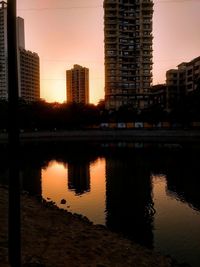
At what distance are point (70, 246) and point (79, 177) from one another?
102 ft

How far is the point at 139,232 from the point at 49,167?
120ft

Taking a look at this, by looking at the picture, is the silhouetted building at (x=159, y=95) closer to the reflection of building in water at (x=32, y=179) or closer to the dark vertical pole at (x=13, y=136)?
the reflection of building in water at (x=32, y=179)

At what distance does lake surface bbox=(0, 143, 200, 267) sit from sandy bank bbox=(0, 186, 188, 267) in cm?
274

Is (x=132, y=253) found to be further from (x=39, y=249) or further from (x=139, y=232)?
(x=139, y=232)

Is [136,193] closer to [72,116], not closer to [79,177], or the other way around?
[79,177]

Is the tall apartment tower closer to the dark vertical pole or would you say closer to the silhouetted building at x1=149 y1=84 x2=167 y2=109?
the silhouetted building at x1=149 y1=84 x2=167 y2=109

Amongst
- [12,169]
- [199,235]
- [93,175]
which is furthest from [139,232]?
[93,175]

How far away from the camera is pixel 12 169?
31.2ft

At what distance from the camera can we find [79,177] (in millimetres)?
46688

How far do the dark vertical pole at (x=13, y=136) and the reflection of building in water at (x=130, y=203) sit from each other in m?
12.2

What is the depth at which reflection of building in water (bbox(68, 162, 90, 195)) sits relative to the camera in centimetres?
3808

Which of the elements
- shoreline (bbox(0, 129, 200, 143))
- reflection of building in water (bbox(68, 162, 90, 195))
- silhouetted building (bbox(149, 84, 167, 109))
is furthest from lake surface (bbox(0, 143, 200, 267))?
silhouetted building (bbox(149, 84, 167, 109))

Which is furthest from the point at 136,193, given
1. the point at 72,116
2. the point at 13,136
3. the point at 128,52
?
the point at 128,52

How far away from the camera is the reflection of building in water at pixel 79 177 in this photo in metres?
38.1
